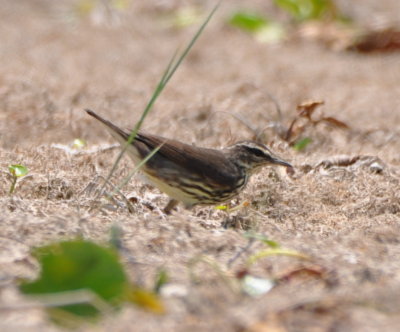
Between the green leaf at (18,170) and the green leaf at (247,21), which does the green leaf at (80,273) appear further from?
the green leaf at (247,21)

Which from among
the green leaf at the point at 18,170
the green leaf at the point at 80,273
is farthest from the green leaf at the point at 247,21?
the green leaf at the point at 80,273

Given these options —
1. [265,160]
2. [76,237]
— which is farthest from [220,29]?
[76,237]

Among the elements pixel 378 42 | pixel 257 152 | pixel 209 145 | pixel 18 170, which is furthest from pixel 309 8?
pixel 18 170

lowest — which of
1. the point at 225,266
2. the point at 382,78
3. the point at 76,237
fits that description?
the point at 76,237

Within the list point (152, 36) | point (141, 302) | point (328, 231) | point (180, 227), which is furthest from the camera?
point (152, 36)

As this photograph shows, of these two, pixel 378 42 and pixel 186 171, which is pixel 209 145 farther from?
pixel 378 42

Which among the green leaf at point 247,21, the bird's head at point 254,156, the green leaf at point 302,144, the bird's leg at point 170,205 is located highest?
the green leaf at point 247,21

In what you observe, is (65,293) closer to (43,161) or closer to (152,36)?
(43,161)
